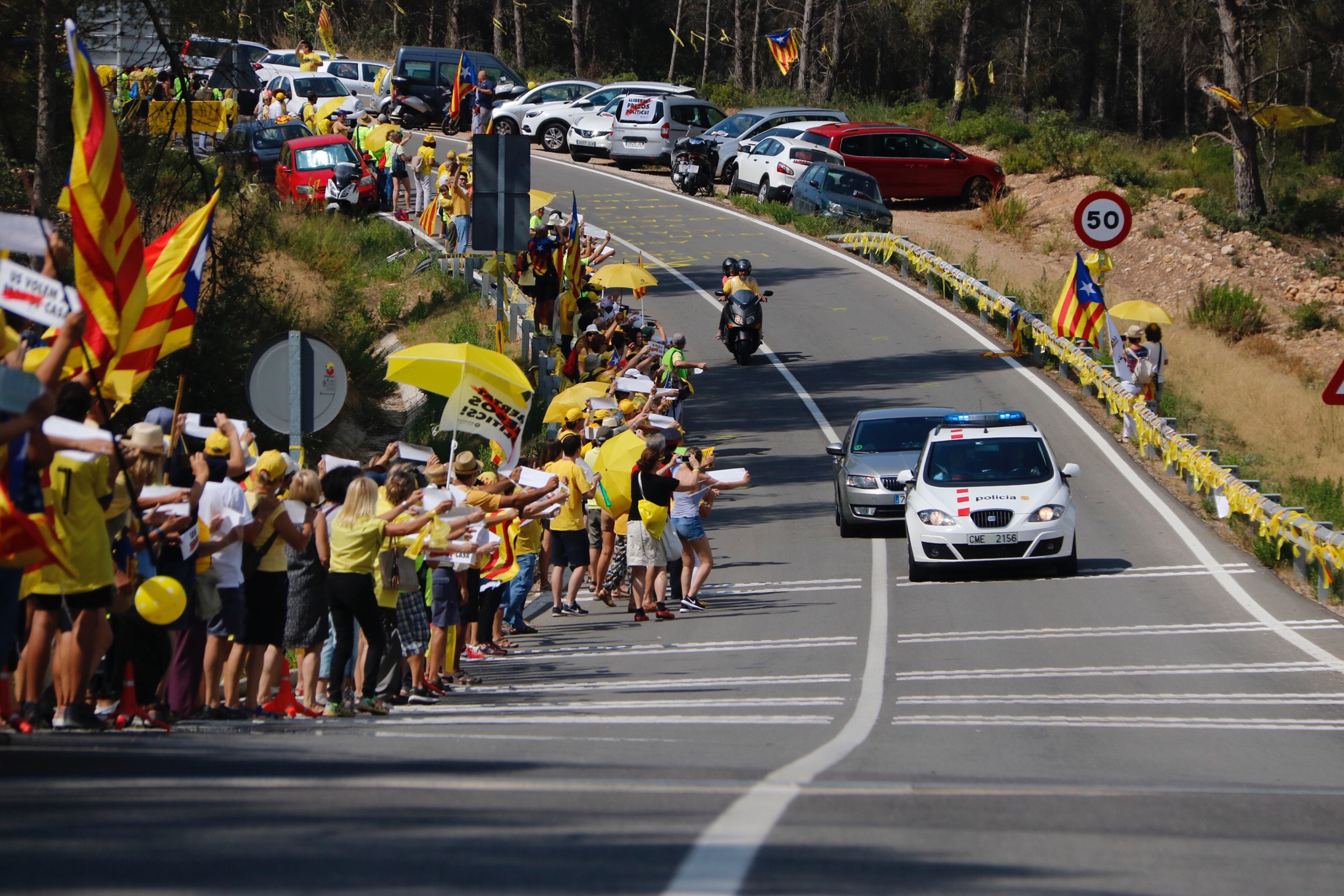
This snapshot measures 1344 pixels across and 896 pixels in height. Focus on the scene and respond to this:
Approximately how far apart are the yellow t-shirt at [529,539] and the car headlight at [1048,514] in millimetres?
5446

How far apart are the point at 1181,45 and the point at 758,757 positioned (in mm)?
62183

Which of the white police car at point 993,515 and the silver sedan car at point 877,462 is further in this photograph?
the silver sedan car at point 877,462

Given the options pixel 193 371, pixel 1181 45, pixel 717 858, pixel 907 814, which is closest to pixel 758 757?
pixel 907 814

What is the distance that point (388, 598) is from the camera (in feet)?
34.0

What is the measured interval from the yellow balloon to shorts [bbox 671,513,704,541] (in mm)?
7695

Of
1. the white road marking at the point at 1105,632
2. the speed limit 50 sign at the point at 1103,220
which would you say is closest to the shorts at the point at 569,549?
the white road marking at the point at 1105,632

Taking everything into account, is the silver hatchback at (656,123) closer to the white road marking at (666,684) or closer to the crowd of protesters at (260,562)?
the crowd of protesters at (260,562)

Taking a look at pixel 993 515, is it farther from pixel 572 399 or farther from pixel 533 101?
pixel 533 101

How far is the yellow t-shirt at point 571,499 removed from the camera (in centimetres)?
1455

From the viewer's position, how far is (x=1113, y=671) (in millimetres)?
12047

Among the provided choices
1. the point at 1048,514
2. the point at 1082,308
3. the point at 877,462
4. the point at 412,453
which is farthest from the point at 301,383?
the point at 1082,308

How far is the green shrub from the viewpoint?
3506cm

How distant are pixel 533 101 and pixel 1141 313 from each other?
99.7 ft

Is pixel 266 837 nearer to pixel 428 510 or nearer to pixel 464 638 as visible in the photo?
pixel 428 510
